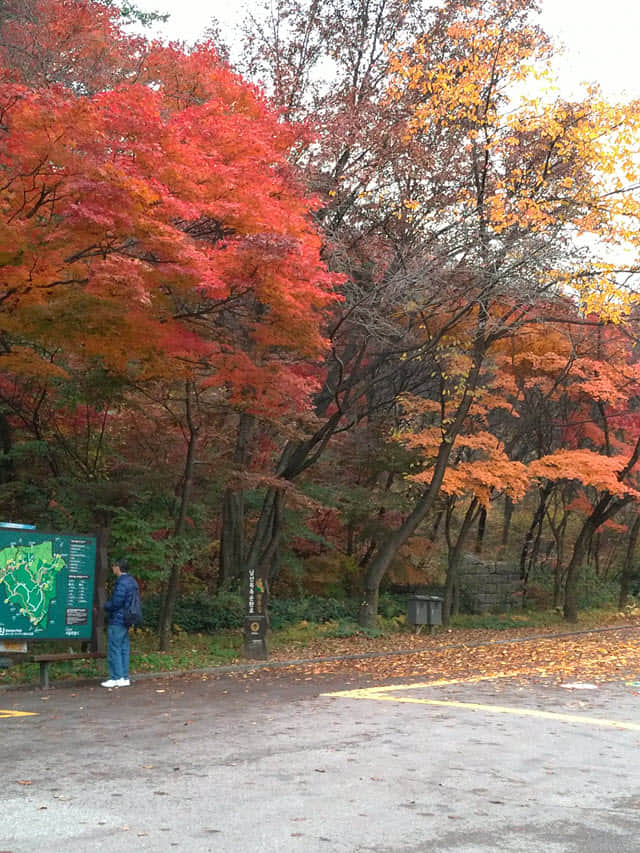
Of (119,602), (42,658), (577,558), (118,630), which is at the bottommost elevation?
(42,658)

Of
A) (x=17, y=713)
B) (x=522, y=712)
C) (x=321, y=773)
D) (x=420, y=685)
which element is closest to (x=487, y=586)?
(x=420, y=685)

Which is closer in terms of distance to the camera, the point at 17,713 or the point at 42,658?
the point at 17,713

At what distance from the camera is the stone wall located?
29.5 m

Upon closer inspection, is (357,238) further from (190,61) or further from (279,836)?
(279,836)

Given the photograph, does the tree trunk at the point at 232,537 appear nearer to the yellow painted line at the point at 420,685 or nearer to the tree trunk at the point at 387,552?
the tree trunk at the point at 387,552

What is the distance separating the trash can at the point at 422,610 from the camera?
70.7 ft

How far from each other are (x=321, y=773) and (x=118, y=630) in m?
5.93

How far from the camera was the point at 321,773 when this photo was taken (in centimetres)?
680

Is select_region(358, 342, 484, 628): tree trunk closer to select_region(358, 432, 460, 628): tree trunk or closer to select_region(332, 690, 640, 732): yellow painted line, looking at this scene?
select_region(358, 432, 460, 628): tree trunk

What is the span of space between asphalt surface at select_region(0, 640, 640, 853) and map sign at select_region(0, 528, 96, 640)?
108 cm

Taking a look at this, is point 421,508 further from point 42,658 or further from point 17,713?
point 17,713

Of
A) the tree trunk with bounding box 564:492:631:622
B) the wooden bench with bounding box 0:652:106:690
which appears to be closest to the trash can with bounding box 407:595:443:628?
the tree trunk with bounding box 564:492:631:622

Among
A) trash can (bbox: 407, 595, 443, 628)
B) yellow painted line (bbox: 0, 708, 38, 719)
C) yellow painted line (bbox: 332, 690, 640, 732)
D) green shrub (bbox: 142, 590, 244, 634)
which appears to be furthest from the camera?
trash can (bbox: 407, 595, 443, 628)

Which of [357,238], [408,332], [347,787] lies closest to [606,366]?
[408,332]
